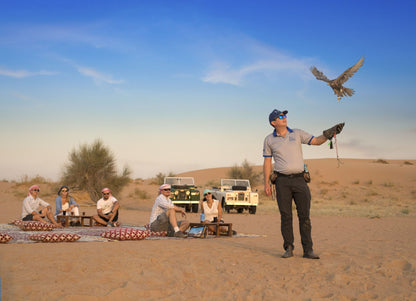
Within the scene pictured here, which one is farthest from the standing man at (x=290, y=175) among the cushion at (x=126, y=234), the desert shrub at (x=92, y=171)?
the desert shrub at (x=92, y=171)

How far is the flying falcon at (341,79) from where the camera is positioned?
250 inches

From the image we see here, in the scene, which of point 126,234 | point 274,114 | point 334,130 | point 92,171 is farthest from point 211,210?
point 92,171

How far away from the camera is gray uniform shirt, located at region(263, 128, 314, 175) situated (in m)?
6.34

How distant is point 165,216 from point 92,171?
18.3 m

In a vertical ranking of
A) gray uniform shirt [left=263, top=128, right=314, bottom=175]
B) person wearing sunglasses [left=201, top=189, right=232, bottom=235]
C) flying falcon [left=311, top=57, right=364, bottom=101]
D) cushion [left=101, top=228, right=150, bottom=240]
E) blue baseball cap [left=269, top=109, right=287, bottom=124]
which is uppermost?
flying falcon [left=311, top=57, right=364, bottom=101]

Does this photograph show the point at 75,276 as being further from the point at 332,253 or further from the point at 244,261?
the point at 332,253

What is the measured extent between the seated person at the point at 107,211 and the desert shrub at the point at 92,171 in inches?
601

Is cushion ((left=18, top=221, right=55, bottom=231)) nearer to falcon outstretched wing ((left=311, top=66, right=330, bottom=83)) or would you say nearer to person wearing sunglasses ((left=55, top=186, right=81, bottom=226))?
person wearing sunglasses ((left=55, top=186, right=81, bottom=226))

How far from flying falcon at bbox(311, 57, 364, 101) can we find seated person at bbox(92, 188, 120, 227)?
7434mm

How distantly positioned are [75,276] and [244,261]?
2.34 metres

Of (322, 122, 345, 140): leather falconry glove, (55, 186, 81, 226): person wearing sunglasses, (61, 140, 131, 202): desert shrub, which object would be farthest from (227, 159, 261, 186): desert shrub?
(322, 122, 345, 140): leather falconry glove

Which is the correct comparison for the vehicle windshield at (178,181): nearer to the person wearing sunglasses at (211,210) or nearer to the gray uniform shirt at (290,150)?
the person wearing sunglasses at (211,210)

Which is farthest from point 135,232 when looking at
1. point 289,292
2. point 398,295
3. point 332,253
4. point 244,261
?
point 398,295

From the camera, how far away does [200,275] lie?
18.0ft
